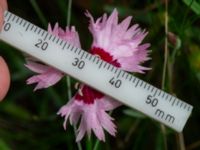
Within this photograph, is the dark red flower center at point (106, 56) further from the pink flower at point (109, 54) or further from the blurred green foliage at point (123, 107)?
the blurred green foliage at point (123, 107)

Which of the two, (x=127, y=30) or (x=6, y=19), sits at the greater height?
(x=127, y=30)

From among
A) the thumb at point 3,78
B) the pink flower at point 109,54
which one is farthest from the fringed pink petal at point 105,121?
the thumb at point 3,78

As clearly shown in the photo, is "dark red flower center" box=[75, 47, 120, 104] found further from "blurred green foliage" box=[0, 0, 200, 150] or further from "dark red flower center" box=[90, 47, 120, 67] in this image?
"blurred green foliage" box=[0, 0, 200, 150]

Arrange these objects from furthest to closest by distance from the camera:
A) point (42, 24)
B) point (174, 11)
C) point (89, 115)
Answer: point (42, 24), point (174, 11), point (89, 115)

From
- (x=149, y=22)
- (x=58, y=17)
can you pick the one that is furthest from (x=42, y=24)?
(x=149, y=22)

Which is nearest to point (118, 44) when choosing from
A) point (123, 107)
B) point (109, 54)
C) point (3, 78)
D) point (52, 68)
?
point (109, 54)

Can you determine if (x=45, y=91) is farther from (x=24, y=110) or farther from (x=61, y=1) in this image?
(x=61, y=1)
